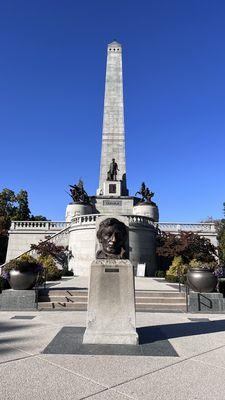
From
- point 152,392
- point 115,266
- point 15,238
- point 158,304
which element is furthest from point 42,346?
point 15,238

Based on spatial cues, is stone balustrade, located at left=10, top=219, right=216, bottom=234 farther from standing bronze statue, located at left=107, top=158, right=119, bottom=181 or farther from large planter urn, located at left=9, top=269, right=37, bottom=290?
large planter urn, located at left=9, top=269, right=37, bottom=290

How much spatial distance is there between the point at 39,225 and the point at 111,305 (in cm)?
3486

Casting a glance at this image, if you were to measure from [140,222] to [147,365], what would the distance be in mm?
28067

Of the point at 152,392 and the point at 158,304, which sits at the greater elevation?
the point at 158,304

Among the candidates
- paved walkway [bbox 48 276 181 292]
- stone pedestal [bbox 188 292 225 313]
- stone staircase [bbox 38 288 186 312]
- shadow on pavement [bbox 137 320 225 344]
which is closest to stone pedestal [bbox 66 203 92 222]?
paved walkway [bbox 48 276 181 292]

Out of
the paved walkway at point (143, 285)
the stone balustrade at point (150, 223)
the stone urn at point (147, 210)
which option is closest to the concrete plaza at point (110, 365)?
the paved walkway at point (143, 285)

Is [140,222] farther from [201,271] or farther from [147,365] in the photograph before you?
[147,365]

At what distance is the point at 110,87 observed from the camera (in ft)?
161

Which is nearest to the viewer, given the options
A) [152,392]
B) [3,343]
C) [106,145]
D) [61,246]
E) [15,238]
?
[152,392]

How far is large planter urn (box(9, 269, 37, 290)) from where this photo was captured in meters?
12.6

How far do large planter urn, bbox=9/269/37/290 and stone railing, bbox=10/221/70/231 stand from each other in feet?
90.7

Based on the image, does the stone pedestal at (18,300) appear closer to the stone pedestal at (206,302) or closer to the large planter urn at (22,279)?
the large planter urn at (22,279)

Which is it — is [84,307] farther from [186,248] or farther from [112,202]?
[112,202]

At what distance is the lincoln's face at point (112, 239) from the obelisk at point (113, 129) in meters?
37.3
